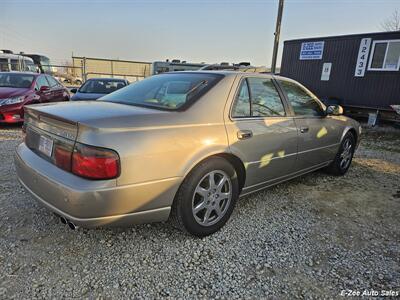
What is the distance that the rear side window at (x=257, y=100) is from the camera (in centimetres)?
284

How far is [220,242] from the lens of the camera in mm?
2650

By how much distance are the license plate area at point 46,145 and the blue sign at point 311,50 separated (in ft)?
39.4

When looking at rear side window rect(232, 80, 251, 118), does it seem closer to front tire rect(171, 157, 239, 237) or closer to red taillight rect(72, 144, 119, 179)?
front tire rect(171, 157, 239, 237)

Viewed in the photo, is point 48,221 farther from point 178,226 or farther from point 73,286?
point 178,226

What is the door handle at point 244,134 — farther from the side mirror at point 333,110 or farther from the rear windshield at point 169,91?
the side mirror at point 333,110

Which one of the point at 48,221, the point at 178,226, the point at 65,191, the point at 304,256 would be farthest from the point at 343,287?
the point at 48,221

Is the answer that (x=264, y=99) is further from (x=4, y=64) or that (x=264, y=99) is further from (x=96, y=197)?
(x=4, y=64)

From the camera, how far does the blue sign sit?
39.2ft

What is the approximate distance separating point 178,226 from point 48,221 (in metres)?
1.29

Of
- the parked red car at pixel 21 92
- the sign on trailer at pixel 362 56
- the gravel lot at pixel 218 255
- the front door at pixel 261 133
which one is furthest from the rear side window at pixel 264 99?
the sign on trailer at pixel 362 56

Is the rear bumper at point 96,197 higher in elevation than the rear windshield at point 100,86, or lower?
lower

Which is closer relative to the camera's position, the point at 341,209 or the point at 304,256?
the point at 304,256

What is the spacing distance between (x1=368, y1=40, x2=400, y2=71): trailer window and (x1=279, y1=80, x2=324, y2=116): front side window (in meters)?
8.09

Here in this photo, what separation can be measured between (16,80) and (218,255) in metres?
7.62
